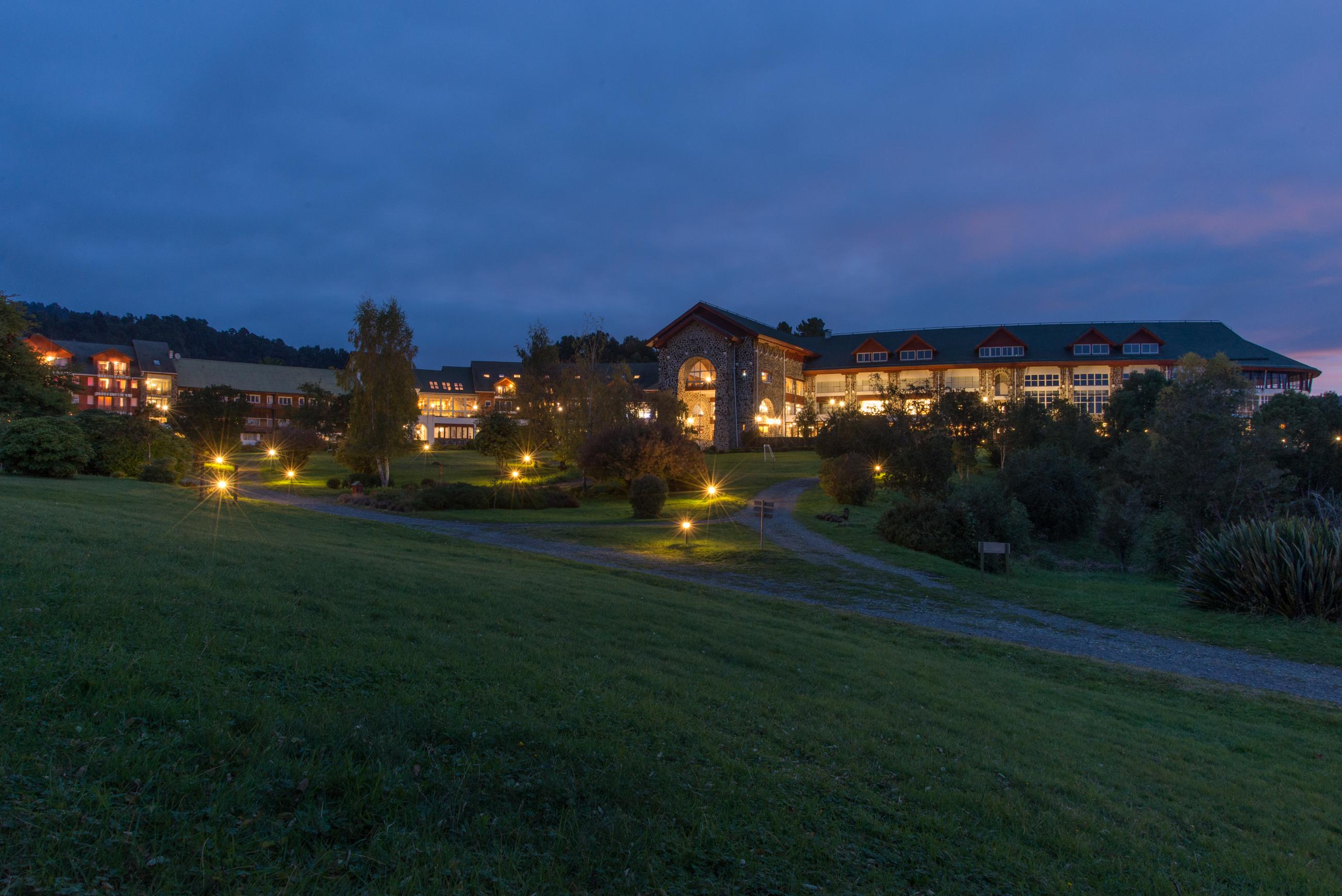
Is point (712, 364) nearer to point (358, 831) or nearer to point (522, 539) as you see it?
point (522, 539)

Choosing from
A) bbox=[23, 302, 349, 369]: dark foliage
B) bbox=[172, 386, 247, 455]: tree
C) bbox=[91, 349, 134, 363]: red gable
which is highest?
bbox=[23, 302, 349, 369]: dark foliage

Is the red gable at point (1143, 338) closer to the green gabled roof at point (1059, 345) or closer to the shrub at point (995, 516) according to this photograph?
the green gabled roof at point (1059, 345)

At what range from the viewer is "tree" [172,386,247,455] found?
190 ft

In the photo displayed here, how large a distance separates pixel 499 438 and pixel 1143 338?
64248 mm

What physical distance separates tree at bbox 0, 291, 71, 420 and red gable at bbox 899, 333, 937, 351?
225ft

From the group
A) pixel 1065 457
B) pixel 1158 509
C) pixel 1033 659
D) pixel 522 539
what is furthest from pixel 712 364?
pixel 1033 659

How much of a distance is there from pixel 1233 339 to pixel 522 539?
262ft

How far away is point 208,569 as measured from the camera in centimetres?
857

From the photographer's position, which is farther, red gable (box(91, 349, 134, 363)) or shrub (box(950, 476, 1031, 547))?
red gable (box(91, 349, 134, 363))

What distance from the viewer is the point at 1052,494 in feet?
109

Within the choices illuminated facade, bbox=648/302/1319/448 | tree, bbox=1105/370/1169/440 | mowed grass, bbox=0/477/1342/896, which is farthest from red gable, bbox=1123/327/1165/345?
mowed grass, bbox=0/477/1342/896

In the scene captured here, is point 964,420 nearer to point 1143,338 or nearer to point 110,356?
point 1143,338

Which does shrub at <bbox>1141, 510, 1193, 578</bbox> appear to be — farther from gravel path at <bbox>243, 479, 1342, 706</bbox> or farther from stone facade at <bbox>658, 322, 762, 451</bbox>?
stone facade at <bbox>658, 322, 762, 451</bbox>

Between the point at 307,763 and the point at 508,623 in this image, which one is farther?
the point at 508,623
